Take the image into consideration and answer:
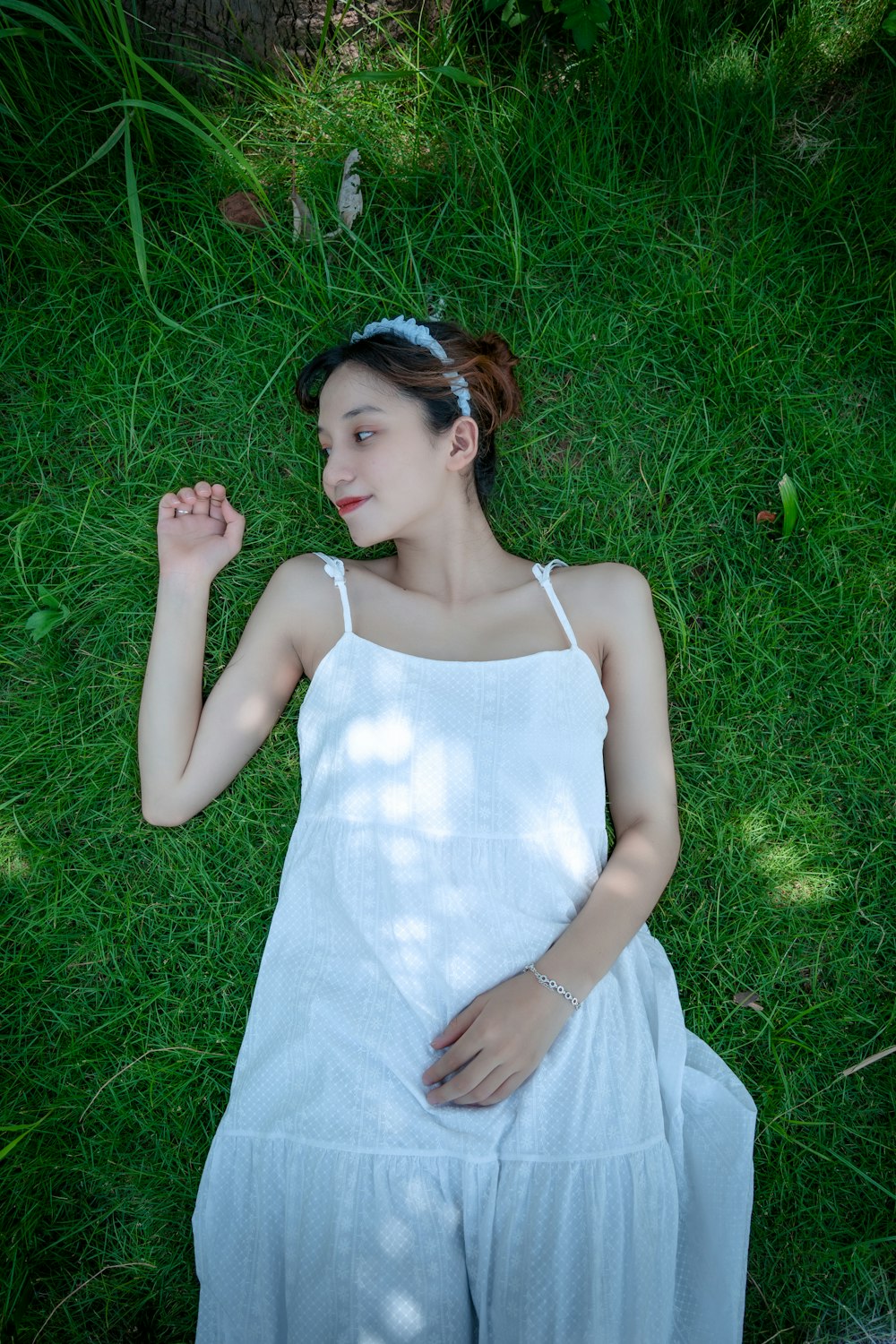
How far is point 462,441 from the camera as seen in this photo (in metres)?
2.63

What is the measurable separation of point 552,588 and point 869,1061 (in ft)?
5.94

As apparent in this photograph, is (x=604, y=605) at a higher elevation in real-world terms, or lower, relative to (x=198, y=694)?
higher

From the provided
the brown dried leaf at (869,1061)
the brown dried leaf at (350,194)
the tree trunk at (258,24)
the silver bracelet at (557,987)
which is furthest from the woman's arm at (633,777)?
the tree trunk at (258,24)

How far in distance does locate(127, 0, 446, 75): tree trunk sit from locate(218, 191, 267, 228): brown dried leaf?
1.41 feet

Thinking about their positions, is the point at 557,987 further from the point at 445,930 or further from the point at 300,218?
the point at 300,218

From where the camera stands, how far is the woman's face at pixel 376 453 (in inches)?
99.0

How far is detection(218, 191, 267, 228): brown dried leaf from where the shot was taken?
117 inches

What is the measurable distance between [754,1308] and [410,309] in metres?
3.41

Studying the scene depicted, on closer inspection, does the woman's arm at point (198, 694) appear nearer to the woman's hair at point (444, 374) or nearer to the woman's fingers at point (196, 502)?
the woman's fingers at point (196, 502)

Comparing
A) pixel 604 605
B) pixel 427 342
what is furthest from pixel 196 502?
pixel 604 605

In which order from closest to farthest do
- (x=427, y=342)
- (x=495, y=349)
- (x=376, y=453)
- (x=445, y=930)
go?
1. (x=445, y=930)
2. (x=376, y=453)
3. (x=427, y=342)
4. (x=495, y=349)

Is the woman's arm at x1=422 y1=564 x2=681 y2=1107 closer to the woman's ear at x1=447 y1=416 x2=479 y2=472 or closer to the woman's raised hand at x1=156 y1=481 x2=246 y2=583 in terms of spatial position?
the woman's ear at x1=447 y1=416 x2=479 y2=472

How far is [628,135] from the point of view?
2.96 m

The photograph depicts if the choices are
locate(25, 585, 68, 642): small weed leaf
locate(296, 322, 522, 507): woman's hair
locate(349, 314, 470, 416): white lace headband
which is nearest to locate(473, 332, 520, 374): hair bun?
locate(296, 322, 522, 507): woman's hair
